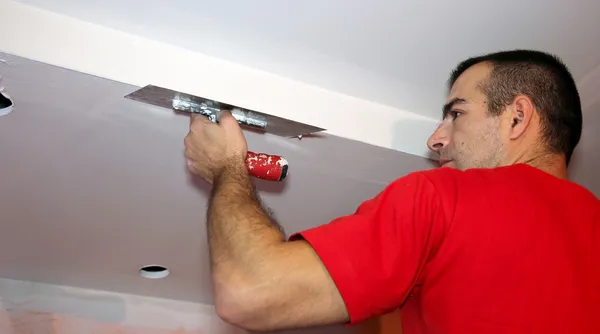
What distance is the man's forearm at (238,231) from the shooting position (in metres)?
0.85

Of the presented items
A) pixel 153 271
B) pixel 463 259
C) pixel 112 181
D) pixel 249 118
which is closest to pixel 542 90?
pixel 463 259

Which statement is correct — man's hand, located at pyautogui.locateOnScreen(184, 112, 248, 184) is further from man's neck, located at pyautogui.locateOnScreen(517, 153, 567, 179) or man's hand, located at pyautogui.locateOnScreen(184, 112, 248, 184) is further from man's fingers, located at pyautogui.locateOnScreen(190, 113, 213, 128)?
man's neck, located at pyautogui.locateOnScreen(517, 153, 567, 179)

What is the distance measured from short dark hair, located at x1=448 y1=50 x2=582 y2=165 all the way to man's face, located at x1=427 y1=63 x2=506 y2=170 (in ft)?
0.06

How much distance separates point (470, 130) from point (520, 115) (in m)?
0.10

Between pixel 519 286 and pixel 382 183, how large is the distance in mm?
755

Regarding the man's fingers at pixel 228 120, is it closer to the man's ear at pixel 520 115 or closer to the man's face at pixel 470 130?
the man's face at pixel 470 130

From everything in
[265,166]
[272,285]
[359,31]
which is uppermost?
[359,31]

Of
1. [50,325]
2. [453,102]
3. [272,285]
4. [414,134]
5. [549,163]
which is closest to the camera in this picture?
[272,285]

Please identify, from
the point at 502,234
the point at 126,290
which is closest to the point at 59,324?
the point at 126,290

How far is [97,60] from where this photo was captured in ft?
3.73

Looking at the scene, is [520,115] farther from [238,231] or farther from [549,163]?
[238,231]

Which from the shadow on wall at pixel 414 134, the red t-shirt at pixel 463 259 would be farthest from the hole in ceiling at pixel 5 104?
the shadow on wall at pixel 414 134

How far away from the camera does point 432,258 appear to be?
892 mm

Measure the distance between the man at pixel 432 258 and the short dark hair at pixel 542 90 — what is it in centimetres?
20
